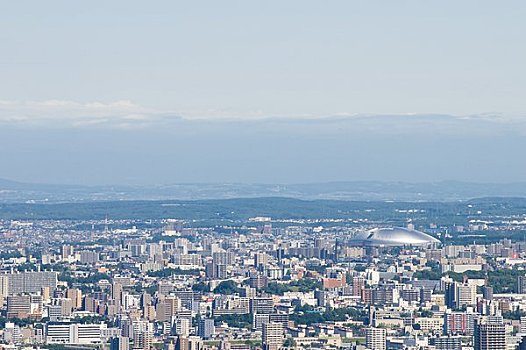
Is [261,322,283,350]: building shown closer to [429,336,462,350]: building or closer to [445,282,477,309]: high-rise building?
[429,336,462,350]: building

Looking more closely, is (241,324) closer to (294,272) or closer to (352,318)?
(352,318)

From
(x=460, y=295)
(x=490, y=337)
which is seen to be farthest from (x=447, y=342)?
(x=460, y=295)

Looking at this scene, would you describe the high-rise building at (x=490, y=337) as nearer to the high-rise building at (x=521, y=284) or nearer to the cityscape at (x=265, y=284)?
the cityscape at (x=265, y=284)

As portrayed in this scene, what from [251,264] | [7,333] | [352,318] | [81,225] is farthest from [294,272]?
[81,225]

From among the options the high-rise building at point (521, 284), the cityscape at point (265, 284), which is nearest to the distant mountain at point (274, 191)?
the cityscape at point (265, 284)

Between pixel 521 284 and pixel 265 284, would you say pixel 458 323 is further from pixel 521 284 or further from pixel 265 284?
pixel 265 284

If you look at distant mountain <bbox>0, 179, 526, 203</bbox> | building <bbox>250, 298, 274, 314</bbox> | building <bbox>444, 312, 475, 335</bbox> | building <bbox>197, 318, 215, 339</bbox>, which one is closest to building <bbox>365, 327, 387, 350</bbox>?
building <bbox>444, 312, 475, 335</bbox>
